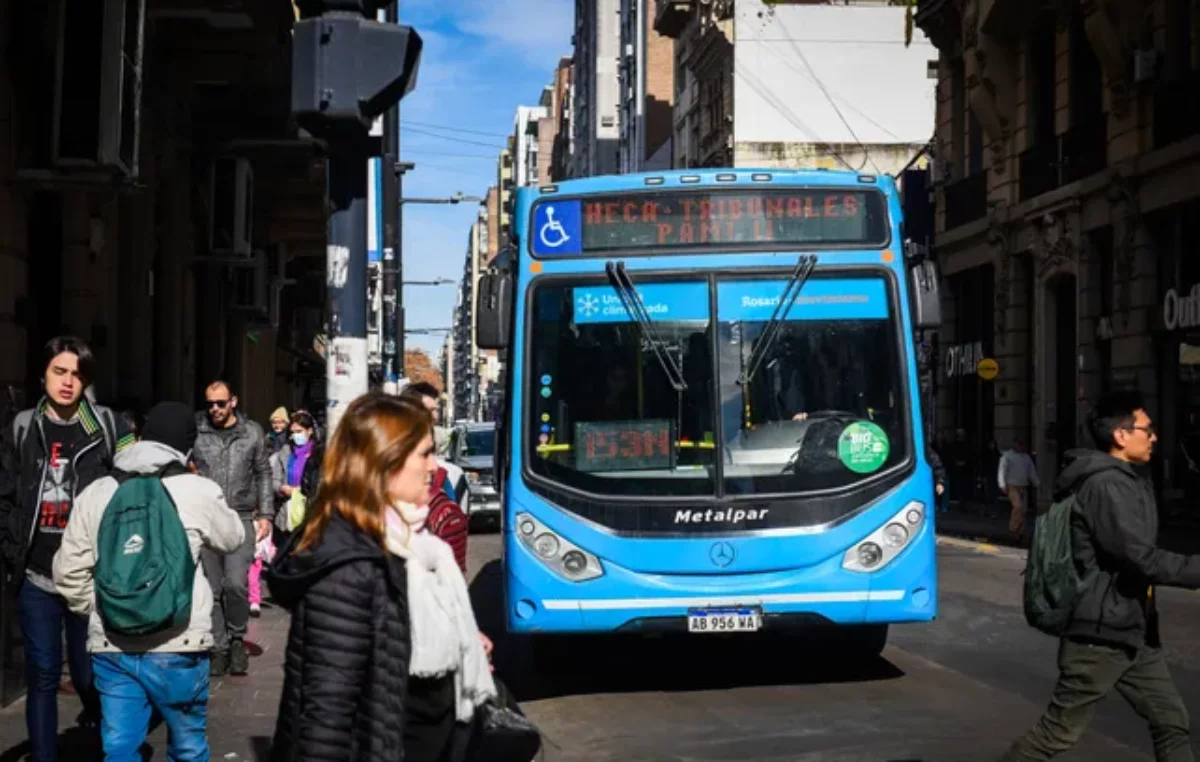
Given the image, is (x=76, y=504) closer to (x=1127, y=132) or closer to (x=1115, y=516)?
(x=1115, y=516)

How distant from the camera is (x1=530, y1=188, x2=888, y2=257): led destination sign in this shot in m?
10.7

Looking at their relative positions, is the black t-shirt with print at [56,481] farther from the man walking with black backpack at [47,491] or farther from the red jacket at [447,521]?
the red jacket at [447,521]

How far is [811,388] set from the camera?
1041 centimetres

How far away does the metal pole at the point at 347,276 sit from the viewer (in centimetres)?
641

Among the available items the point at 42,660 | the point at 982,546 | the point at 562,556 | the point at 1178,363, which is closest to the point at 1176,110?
the point at 1178,363

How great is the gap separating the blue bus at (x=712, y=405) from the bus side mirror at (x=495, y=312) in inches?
0.6

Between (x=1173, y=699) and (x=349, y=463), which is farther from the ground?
(x=349, y=463)

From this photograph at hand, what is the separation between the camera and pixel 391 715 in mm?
3865

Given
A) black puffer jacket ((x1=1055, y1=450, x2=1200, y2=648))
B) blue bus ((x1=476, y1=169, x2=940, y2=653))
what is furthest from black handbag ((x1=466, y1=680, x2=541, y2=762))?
blue bus ((x1=476, y1=169, x2=940, y2=653))

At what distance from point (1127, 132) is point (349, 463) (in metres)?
26.7

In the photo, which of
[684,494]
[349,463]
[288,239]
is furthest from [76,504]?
[288,239]

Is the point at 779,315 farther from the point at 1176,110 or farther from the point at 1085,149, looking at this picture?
the point at 1085,149

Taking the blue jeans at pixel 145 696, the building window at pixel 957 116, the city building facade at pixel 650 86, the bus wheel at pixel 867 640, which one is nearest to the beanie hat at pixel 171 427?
the blue jeans at pixel 145 696

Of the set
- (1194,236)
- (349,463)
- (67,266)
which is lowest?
(349,463)
